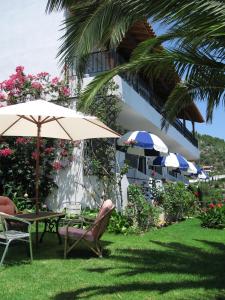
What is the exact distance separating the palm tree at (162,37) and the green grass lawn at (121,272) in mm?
2719

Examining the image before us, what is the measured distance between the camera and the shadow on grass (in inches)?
247

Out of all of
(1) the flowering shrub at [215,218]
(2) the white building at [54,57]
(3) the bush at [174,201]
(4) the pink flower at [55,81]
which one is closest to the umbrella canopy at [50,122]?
(2) the white building at [54,57]

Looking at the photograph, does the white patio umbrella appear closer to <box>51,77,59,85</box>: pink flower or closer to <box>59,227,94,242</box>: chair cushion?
<box>59,227,94,242</box>: chair cushion

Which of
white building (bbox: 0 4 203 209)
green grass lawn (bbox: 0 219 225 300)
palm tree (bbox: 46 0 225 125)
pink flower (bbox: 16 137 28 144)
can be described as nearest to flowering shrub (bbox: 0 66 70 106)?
white building (bbox: 0 4 203 209)

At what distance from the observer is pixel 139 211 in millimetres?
12695

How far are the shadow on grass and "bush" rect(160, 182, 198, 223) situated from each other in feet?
16.2

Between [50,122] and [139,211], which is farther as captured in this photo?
[139,211]

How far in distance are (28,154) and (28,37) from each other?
482 cm

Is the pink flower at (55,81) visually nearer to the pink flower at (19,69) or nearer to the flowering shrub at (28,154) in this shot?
the flowering shrub at (28,154)

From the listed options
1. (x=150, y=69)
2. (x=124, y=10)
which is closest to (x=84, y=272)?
(x=150, y=69)

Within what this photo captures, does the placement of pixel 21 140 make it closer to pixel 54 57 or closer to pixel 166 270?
pixel 54 57

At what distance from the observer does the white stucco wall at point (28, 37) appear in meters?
15.5

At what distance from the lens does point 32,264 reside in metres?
7.74

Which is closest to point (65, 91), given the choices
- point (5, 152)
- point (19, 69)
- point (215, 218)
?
point (19, 69)
